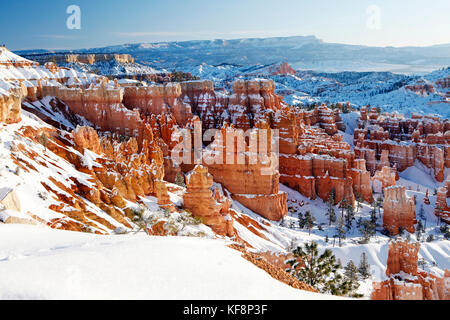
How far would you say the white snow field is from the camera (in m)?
7.87

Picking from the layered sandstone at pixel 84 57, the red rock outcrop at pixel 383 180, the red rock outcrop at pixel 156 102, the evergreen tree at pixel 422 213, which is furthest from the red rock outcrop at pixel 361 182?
the layered sandstone at pixel 84 57

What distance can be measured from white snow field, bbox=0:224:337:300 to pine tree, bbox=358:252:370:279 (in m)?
18.5

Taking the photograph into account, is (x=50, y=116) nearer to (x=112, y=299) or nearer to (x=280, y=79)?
(x=112, y=299)

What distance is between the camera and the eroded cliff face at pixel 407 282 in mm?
21625

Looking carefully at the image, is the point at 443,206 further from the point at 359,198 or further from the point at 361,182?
the point at 359,198

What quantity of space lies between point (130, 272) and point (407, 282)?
19541 millimetres

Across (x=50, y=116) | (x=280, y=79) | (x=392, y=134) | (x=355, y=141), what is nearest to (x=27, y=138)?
(x=50, y=116)

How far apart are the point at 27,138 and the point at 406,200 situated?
35.9 meters

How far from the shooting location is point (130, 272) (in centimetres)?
881

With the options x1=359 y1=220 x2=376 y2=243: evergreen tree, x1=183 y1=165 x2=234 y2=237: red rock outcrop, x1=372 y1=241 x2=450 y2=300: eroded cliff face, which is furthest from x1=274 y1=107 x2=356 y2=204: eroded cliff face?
x1=183 y1=165 x2=234 y2=237: red rock outcrop

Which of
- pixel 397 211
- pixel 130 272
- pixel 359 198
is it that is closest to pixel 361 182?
pixel 359 198

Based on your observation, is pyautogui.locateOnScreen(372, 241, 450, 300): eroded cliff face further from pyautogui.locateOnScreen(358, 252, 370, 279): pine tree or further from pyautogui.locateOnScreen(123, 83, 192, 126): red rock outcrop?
pyautogui.locateOnScreen(123, 83, 192, 126): red rock outcrop
